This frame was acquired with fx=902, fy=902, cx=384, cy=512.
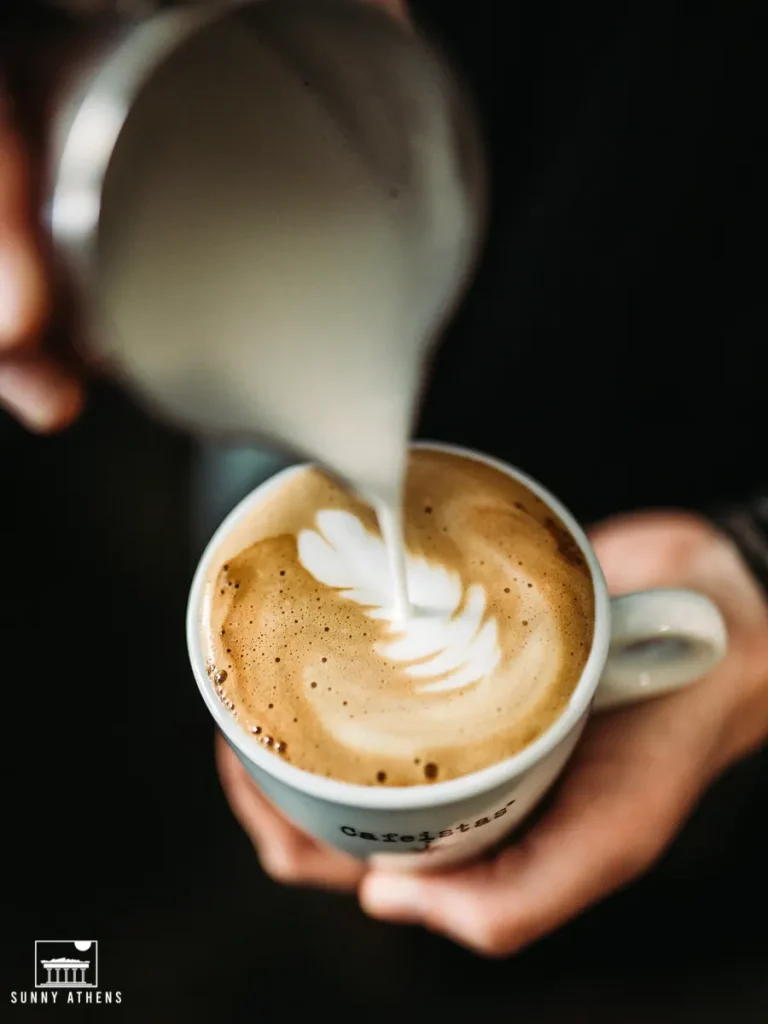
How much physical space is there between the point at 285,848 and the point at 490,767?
0.99ft

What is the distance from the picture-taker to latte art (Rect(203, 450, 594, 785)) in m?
0.53

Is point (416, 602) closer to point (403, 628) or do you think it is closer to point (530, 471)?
point (403, 628)

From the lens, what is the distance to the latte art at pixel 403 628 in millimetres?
532

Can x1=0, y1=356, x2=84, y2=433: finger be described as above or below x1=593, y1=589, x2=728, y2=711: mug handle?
above

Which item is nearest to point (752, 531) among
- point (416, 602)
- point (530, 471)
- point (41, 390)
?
point (530, 471)

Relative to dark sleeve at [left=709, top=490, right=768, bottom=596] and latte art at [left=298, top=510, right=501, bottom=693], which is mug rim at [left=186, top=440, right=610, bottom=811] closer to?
latte art at [left=298, top=510, right=501, bottom=693]

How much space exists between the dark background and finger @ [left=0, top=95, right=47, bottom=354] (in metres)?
0.48

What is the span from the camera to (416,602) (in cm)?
60

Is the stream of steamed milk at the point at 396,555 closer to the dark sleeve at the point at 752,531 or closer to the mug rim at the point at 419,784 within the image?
the mug rim at the point at 419,784

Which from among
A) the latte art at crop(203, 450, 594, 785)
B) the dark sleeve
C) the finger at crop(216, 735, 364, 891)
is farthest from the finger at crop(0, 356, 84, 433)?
the dark sleeve

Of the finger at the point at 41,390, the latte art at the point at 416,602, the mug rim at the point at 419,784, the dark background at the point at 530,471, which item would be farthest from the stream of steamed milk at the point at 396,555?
the dark background at the point at 530,471

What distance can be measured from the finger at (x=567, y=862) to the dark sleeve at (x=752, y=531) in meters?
0.22

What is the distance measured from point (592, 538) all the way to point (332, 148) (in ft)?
1.65

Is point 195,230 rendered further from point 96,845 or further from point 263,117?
point 96,845
